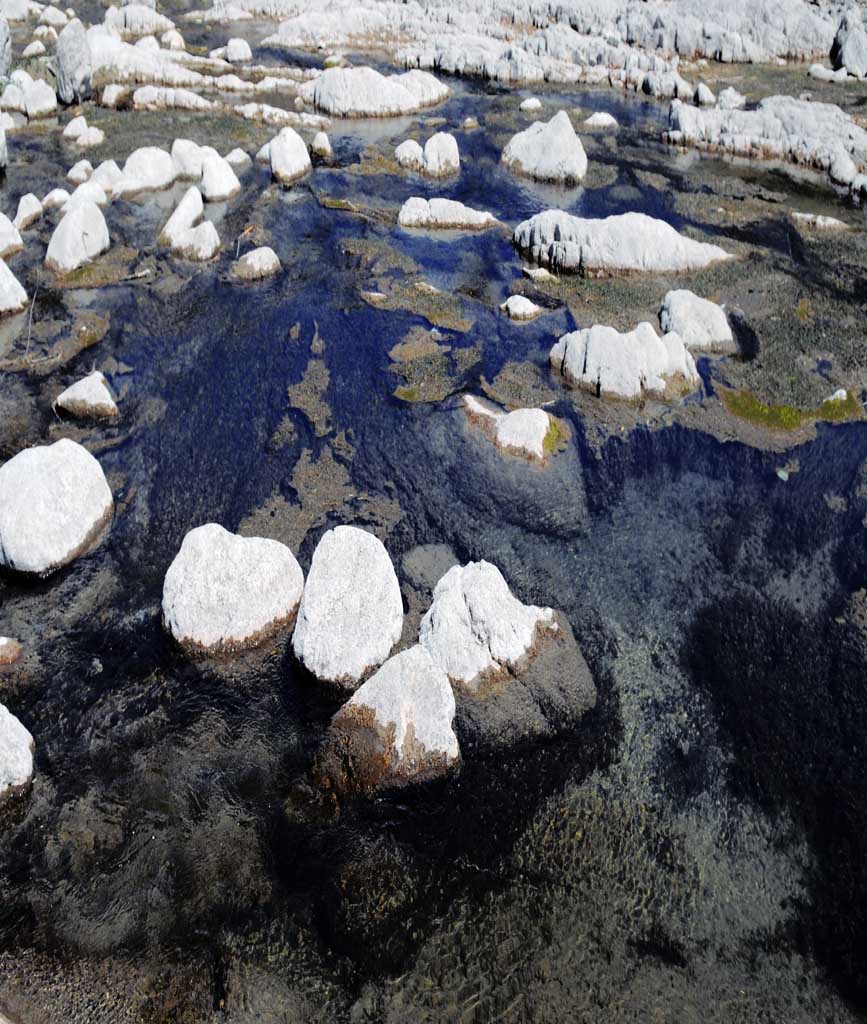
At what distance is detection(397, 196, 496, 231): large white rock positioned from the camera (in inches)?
1239

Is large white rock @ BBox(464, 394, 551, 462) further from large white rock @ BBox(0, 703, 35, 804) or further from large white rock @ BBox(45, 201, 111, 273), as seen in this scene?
large white rock @ BBox(45, 201, 111, 273)

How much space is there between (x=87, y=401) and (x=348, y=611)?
11080 mm

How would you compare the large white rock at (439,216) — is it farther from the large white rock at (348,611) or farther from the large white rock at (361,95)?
the large white rock at (348,611)

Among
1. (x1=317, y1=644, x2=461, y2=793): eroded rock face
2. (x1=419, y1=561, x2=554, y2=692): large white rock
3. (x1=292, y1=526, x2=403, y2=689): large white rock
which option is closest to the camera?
(x1=317, y1=644, x2=461, y2=793): eroded rock face

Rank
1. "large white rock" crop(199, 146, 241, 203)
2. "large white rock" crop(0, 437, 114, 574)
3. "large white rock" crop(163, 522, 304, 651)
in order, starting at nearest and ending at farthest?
"large white rock" crop(163, 522, 304, 651) < "large white rock" crop(0, 437, 114, 574) < "large white rock" crop(199, 146, 241, 203)

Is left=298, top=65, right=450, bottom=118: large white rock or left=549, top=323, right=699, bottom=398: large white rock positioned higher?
left=298, top=65, right=450, bottom=118: large white rock

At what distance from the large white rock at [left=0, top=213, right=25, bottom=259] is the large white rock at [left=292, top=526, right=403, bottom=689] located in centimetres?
2133

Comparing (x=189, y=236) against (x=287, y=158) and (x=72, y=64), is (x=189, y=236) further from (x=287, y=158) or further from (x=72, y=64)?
(x=72, y=64)

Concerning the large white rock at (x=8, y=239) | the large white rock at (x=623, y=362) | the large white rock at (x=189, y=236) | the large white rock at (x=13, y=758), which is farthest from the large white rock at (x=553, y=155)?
the large white rock at (x=13, y=758)

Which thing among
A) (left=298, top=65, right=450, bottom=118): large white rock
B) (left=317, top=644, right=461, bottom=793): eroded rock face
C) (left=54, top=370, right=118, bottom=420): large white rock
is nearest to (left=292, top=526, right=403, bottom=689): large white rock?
(left=317, top=644, right=461, bottom=793): eroded rock face

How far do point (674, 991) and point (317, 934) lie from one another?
5036mm

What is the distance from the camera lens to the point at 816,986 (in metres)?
10.3

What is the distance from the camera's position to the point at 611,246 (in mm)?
28750

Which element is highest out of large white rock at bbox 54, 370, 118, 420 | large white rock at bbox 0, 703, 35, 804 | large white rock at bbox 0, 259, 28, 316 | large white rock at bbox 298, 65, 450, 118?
large white rock at bbox 298, 65, 450, 118
